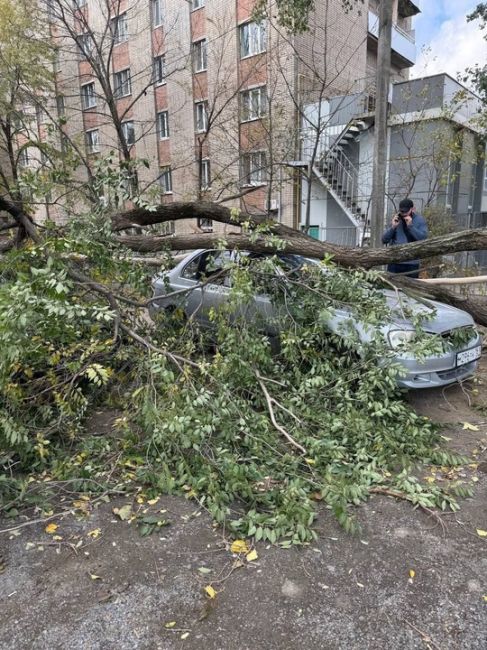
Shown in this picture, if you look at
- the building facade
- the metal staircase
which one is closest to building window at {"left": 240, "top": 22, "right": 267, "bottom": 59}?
the building facade

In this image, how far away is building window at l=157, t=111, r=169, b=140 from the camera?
67.3 ft

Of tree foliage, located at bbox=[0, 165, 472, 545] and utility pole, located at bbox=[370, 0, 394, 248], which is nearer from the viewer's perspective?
tree foliage, located at bbox=[0, 165, 472, 545]

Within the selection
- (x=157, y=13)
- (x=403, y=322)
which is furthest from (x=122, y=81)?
(x=403, y=322)

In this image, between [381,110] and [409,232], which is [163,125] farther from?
[409,232]

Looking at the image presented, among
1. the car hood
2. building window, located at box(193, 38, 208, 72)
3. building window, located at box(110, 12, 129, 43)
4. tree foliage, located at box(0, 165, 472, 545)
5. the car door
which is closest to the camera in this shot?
tree foliage, located at box(0, 165, 472, 545)

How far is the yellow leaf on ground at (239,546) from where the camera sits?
2.38m

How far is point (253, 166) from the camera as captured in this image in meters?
14.2

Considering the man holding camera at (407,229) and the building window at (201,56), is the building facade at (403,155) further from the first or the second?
the building window at (201,56)

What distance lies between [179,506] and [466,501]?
5.84 ft

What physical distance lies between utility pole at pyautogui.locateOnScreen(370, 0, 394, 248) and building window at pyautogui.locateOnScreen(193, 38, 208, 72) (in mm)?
11917

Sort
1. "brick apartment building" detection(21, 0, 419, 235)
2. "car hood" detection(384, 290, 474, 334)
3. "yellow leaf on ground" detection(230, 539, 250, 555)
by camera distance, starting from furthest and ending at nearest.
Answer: "brick apartment building" detection(21, 0, 419, 235)
"car hood" detection(384, 290, 474, 334)
"yellow leaf on ground" detection(230, 539, 250, 555)

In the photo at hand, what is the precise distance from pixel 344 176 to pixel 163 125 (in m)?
9.56

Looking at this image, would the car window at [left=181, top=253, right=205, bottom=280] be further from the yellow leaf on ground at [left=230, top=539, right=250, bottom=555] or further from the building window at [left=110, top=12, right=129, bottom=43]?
the building window at [left=110, top=12, right=129, bottom=43]

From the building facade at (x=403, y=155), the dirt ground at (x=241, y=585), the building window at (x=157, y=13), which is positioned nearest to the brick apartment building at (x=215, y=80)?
the building window at (x=157, y=13)
